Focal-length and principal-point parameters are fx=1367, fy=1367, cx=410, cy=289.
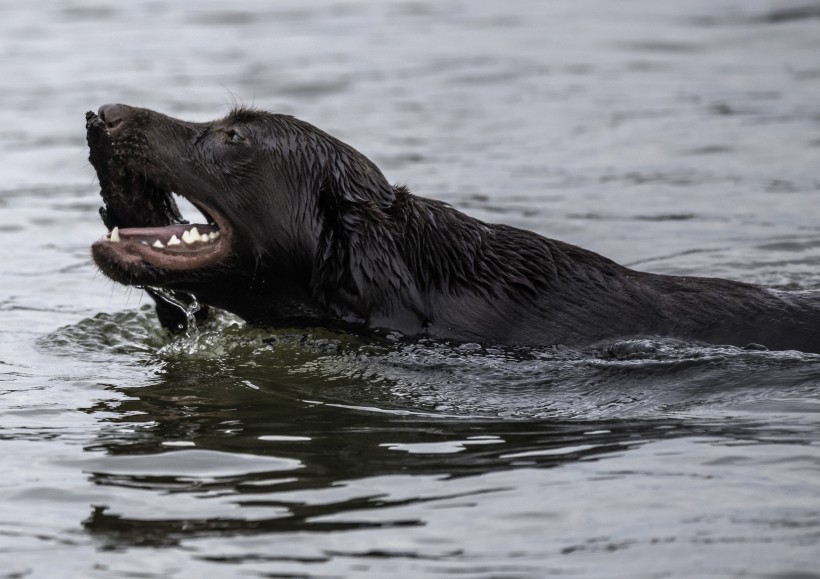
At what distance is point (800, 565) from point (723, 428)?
145 cm

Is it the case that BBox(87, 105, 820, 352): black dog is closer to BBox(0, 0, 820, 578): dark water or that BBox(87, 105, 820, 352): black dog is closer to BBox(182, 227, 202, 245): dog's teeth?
BBox(182, 227, 202, 245): dog's teeth

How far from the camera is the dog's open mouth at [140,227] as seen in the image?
6707 millimetres

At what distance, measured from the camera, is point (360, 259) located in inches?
258

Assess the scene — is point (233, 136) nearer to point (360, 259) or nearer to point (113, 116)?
point (113, 116)

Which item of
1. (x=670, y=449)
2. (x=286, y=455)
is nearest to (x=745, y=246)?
(x=670, y=449)

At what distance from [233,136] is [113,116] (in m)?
0.59

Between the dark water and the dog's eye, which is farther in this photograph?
the dog's eye

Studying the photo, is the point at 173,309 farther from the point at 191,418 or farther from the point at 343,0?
the point at 343,0

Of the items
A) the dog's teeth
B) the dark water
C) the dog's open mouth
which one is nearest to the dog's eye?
the dog's open mouth

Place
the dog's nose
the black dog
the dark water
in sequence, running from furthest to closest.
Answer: the dog's nose, the black dog, the dark water

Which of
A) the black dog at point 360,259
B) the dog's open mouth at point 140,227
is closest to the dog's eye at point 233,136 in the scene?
the black dog at point 360,259

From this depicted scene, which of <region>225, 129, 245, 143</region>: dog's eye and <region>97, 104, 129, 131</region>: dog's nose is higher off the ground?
<region>97, 104, 129, 131</region>: dog's nose

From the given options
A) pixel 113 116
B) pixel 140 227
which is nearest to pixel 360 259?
pixel 140 227

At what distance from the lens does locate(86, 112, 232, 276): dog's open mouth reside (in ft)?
22.0
